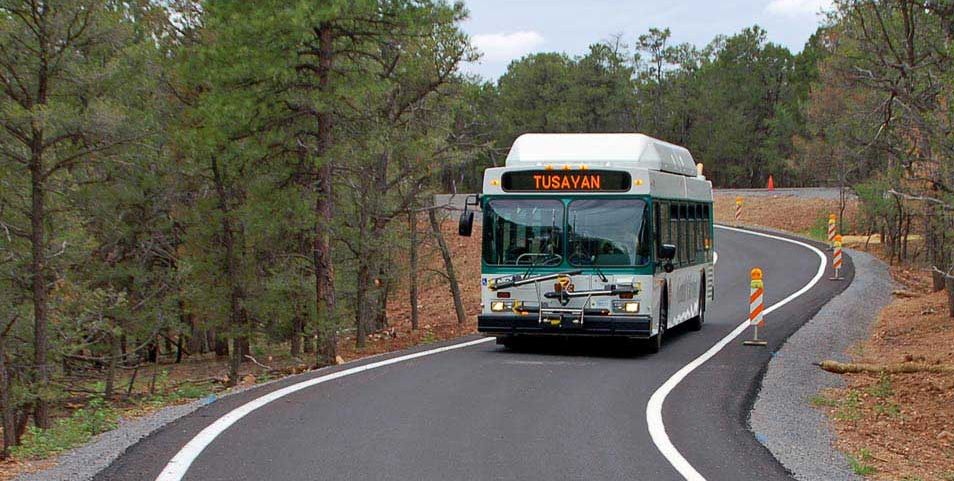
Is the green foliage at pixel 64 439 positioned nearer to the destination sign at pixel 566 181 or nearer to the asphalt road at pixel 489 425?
the asphalt road at pixel 489 425

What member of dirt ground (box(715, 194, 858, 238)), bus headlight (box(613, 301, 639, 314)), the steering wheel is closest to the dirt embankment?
bus headlight (box(613, 301, 639, 314))

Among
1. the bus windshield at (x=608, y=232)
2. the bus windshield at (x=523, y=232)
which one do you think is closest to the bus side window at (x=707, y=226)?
the bus windshield at (x=608, y=232)

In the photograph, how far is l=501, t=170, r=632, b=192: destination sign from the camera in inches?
626

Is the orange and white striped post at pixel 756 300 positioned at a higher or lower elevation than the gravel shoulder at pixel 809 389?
higher

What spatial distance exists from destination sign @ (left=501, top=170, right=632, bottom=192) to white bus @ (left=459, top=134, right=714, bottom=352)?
0.02 m

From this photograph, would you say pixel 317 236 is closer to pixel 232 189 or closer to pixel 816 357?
pixel 232 189

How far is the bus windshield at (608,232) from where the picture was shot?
1573 cm

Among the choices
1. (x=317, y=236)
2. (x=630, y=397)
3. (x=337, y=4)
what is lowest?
(x=630, y=397)

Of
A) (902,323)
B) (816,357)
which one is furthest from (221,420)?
(902,323)

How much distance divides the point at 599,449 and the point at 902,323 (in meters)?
18.1

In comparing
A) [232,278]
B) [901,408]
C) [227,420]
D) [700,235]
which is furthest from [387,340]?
[227,420]

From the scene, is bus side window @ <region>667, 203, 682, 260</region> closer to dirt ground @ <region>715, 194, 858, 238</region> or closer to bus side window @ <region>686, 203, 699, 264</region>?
bus side window @ <region>686, 203, 699, 264</region>

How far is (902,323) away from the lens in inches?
968

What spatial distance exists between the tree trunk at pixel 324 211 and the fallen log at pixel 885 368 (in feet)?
34.4
